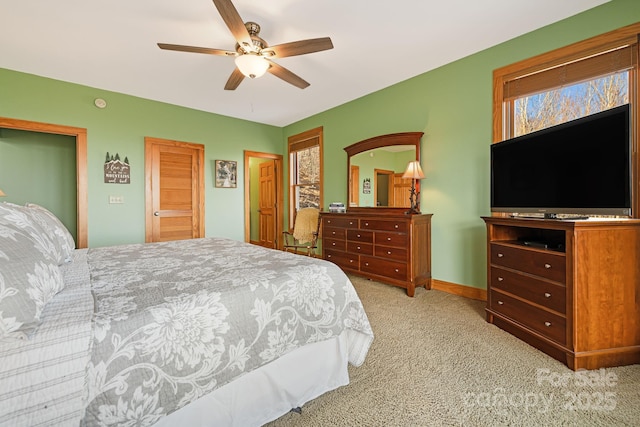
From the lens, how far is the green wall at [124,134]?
3434 mm

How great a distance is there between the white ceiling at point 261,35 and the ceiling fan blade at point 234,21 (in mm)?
265

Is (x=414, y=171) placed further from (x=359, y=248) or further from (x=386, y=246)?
(x=359, y=248)

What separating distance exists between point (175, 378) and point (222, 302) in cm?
29

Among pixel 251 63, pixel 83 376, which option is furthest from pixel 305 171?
pixel 83 376

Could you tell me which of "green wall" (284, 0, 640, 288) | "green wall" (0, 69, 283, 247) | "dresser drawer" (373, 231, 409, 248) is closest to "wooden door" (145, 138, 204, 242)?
"green wall" (0, 69, 283, 247)

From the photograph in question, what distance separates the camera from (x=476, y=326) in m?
2.36

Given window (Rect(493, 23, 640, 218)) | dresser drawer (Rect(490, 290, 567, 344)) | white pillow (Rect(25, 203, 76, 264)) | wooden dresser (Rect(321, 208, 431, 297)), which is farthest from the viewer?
wooden dresser (Rect(321, 208, 431, 297))

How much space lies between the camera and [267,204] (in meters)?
6.23

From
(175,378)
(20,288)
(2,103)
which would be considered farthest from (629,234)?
(2,103)

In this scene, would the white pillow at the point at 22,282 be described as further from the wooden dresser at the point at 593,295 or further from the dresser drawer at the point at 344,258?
the dresser drawer at the point at 344,258

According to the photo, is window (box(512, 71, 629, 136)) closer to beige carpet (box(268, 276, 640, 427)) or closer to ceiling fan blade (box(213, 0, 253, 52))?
beige carpet (box(268, 276, 640, 427))

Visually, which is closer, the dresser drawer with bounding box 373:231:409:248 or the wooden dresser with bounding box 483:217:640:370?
the wooden dresser with bounding box 483:217:640:370

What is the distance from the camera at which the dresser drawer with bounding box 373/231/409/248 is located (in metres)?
3.13

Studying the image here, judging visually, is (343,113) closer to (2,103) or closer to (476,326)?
(476,326)
